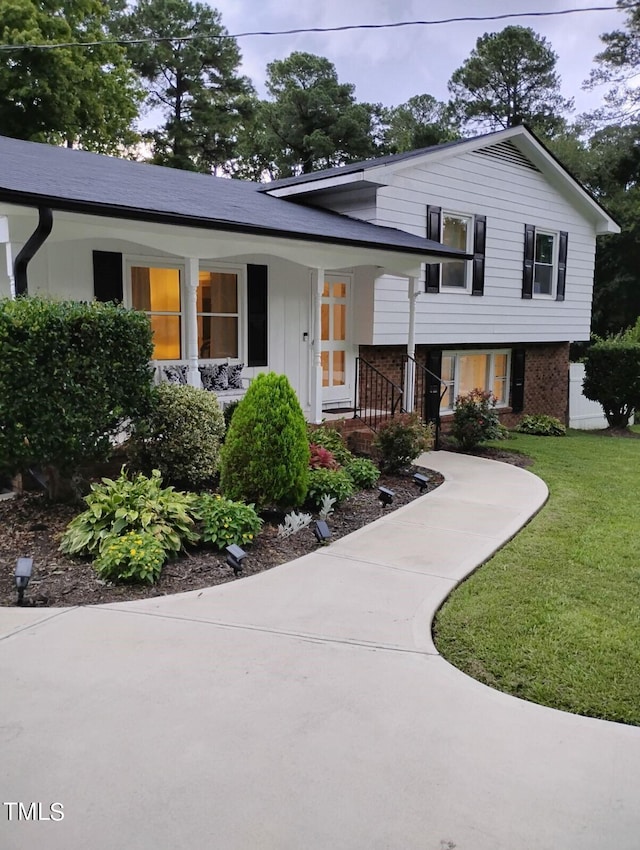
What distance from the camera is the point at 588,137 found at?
1187 inches

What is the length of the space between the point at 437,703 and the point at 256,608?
4.81 feet

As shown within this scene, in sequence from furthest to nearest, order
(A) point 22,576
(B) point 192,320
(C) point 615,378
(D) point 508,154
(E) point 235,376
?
(C) point 615,378 → (D) point 508,154 → (E) point 235,376 → (B) point 192,320 → (A) point 22,576

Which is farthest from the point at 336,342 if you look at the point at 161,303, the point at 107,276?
the point at 107,276

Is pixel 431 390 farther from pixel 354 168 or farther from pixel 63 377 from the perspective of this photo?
pixel 63 377

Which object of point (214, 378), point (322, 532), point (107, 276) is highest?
point (107, 276)

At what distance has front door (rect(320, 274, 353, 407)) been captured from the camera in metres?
11.2

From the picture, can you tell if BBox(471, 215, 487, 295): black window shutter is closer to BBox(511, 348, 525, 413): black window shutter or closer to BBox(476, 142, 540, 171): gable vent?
BBox(476, 142, 540, 171): gable vent

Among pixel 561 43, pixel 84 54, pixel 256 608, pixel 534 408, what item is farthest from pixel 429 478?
pixel 561 43

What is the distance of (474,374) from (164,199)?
8672 mm

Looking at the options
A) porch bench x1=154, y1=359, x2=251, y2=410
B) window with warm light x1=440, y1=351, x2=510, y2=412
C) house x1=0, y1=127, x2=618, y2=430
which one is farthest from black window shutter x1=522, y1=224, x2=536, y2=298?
porch bench x1=154, y1=359, x2=251, y2=410

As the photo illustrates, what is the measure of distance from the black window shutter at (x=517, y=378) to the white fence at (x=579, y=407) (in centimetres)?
243

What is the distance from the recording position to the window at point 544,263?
1510 cm

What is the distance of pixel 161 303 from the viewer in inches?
360

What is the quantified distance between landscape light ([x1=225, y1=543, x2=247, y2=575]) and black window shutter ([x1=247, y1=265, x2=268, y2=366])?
5316 millimetres
